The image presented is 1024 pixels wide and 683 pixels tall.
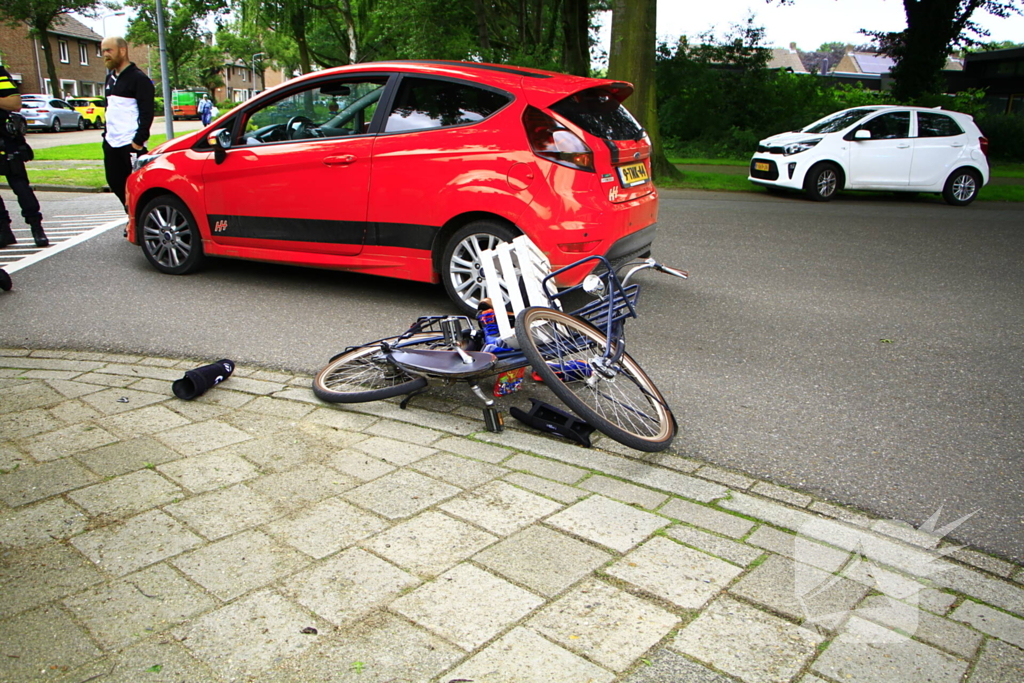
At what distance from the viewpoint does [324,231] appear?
21.8ft

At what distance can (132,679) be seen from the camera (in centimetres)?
229

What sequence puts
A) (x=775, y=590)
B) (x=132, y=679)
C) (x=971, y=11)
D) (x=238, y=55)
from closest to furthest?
1. (x=132, y=679)
2. (x=775, y=590)
3. (x=971, y=11)
4. (x=238, y=55)

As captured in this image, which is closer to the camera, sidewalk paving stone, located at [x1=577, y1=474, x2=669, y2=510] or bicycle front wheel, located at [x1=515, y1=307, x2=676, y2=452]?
sidewalk paving stone, located at [x1=577, y1=474, x2=669, y2=510]

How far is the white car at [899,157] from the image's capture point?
583 inches

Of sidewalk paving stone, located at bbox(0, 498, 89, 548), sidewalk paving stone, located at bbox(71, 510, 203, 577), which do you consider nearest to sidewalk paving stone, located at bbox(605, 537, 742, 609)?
sidewalk paving stone, located at bbox(71, 510, 203, 577)

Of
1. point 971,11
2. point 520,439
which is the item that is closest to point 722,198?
point 520,439

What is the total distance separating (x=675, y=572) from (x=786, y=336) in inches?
136

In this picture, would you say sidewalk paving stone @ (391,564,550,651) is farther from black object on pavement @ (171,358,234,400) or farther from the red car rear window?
the red car rear window

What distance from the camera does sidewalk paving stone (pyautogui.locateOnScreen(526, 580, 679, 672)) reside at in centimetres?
246

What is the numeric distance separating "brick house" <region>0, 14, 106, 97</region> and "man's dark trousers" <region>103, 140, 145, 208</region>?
5061cm

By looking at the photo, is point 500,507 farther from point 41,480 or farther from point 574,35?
point 574,35

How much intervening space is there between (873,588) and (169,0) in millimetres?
62795

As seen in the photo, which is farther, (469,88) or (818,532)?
(469,88)

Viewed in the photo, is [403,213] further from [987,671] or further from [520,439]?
[987,671]
